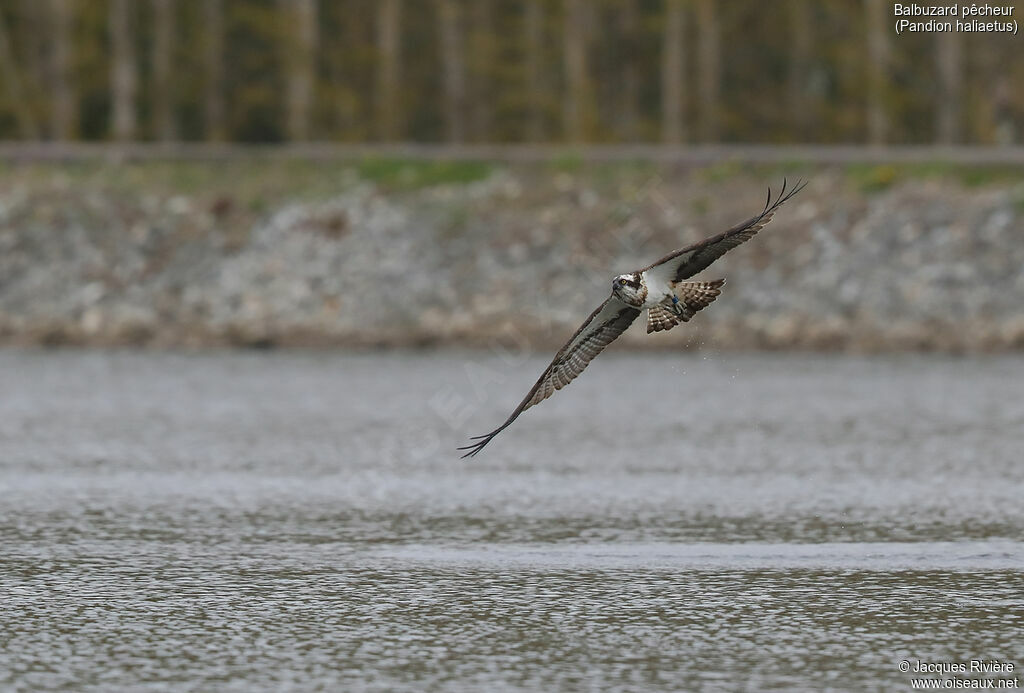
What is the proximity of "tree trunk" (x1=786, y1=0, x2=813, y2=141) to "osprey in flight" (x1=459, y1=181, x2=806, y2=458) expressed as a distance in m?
41.1

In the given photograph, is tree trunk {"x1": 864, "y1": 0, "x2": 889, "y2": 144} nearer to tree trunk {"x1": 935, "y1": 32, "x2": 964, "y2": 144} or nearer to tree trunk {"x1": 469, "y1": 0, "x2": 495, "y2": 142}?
tree trunk {"x1": 935, "y1": 32, "x2": 964, "y2": 144}

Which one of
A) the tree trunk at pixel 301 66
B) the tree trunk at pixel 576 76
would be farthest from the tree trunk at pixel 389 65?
the tree trunk at pixel 576 76

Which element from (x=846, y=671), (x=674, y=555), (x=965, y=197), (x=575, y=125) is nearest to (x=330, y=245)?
(x=965, y=197)

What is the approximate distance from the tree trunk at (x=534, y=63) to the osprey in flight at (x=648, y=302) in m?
39.6

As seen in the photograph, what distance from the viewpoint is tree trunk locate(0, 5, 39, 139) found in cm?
4838

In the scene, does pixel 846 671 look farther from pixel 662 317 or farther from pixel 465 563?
pixel 465 563

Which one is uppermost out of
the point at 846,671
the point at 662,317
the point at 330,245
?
the point at 330,245

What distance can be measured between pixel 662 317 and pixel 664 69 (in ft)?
151

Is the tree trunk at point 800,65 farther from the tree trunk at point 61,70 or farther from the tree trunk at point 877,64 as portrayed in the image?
the tree trunk at point 61,70

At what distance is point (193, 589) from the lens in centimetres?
1193

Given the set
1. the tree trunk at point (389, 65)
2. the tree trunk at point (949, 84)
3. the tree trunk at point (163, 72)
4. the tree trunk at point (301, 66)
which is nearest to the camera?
the tree trunk at point (301, 66)

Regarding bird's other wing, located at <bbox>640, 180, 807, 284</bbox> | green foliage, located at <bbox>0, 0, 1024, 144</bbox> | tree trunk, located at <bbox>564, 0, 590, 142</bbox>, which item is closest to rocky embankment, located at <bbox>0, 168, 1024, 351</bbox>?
green foliage, located at <bbox>0, 0, 1024, 144</bbox>

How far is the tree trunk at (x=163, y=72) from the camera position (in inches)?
1928

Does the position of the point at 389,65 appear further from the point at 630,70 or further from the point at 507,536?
the point at 507,536
